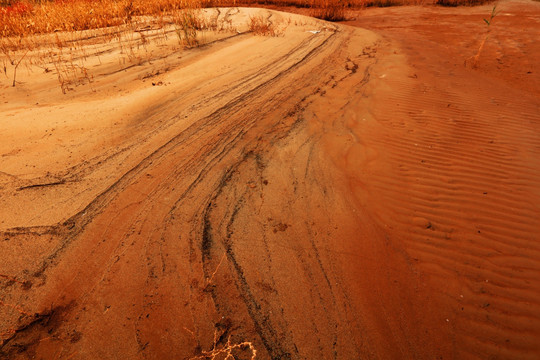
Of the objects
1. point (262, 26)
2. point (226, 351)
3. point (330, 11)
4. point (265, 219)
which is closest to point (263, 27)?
point (262, 26)

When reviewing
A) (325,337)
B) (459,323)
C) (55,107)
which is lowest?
(459,323)

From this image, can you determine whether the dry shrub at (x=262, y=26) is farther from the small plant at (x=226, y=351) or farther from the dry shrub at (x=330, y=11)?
the small plant at (x=226, y=351)

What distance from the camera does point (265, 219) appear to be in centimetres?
245

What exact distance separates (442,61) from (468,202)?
5.16m

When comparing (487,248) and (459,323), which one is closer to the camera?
(459,323)

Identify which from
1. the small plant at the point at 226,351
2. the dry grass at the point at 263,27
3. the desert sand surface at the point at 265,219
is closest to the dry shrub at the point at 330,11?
the dry grass at the point at 263,27

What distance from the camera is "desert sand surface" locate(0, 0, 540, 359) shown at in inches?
68.2

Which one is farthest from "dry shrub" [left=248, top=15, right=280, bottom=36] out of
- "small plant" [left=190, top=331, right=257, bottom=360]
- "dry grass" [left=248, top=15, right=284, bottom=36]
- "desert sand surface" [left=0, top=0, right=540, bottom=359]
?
"small plant" [left=190, top=331, right=257, bottom=360]

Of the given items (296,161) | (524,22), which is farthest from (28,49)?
(524,22)

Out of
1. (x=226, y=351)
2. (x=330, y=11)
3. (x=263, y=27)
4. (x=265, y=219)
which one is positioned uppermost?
(x=330, y=11)

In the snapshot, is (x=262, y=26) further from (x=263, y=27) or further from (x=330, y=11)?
(x=330, y=11)

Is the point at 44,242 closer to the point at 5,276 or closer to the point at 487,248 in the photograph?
the point at 5,276

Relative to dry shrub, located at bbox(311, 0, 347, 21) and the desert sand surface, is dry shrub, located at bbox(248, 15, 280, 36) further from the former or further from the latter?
dry shrub, located at bbox(311, 0, 347, 21)

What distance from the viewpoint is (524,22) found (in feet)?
30.8
